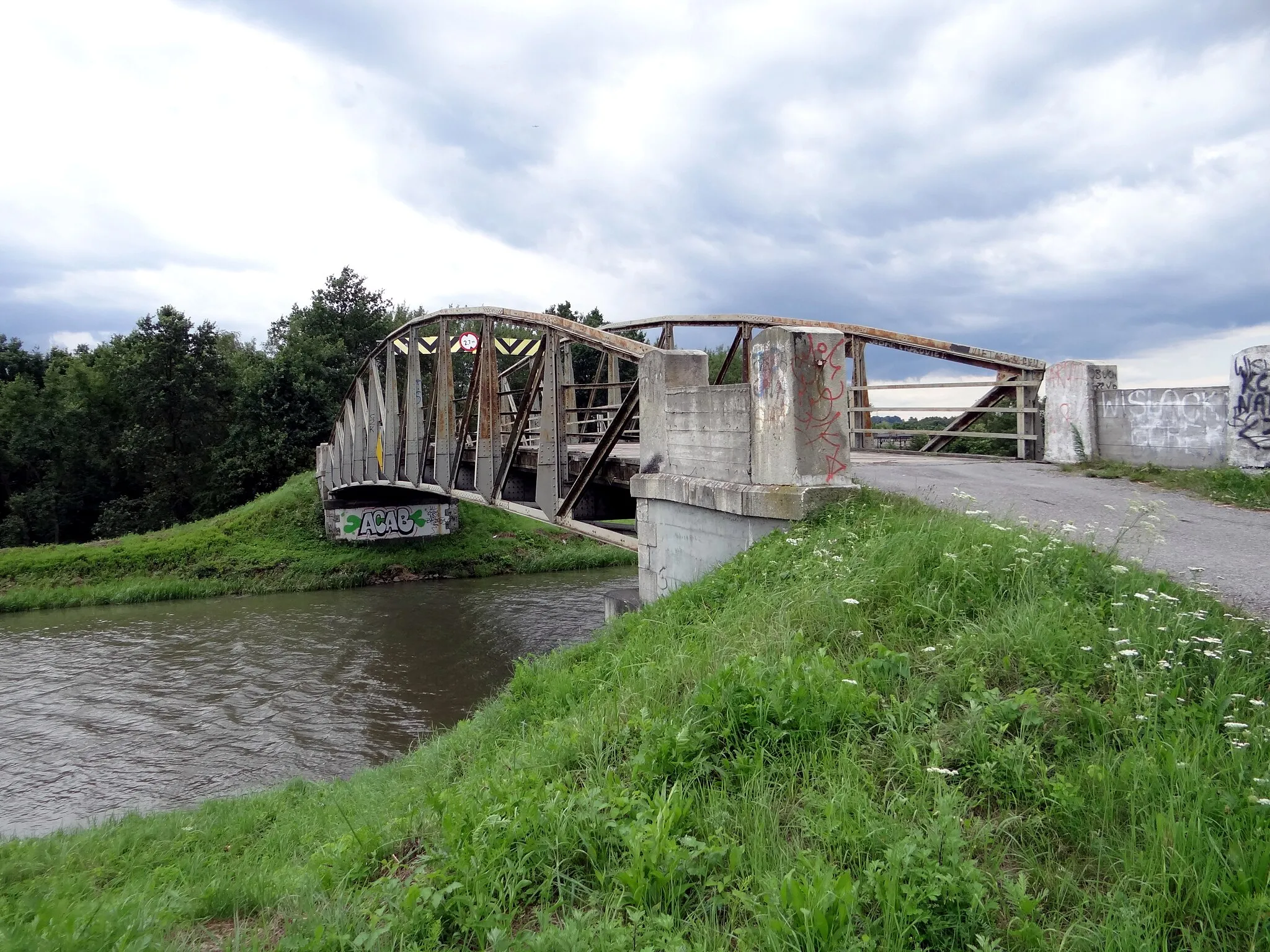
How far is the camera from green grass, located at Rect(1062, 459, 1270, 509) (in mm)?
8586

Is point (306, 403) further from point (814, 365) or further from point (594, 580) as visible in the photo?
point (814, 365)

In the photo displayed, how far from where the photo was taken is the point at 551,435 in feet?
40.7

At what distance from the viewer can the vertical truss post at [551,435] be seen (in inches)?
486

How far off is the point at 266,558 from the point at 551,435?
2185cm

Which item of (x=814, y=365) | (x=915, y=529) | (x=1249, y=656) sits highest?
(x=814, y=365)

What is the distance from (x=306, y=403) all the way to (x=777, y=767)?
44.0 m

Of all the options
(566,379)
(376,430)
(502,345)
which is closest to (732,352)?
(566,379)

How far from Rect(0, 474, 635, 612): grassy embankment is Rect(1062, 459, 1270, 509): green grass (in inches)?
908

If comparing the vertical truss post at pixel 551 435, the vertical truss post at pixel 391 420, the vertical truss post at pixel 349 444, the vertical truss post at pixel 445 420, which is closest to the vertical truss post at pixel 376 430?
the vertical truss post at pixel 391 420

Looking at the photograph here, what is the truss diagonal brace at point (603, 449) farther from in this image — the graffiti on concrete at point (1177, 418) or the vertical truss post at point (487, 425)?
the graffiti on concrete at point (1177, 418)

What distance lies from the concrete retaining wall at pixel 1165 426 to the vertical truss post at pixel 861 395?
4.18 meters

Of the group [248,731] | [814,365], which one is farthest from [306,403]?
[814,365]

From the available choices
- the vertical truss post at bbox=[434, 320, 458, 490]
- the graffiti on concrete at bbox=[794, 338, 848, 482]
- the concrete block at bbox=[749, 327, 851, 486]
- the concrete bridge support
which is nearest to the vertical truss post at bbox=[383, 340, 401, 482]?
the vertical truss post at bbox=[434, 320, 458, 490]

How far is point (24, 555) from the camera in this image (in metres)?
28.4
